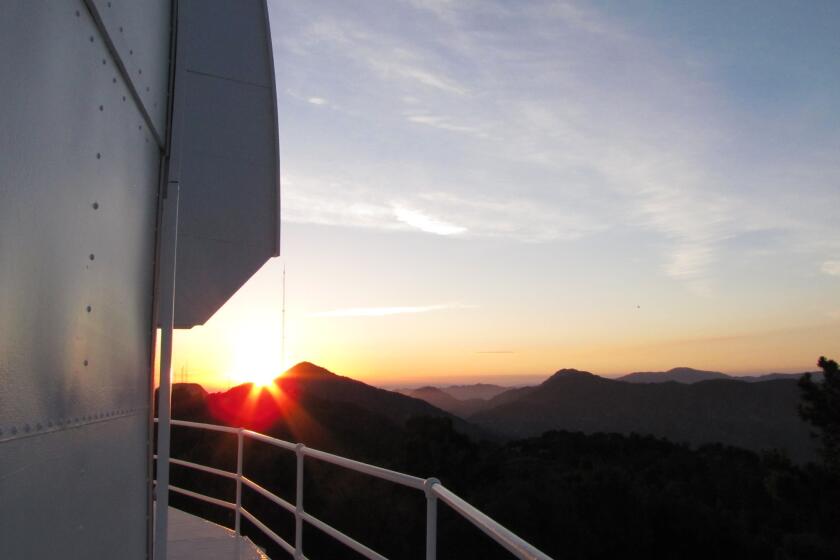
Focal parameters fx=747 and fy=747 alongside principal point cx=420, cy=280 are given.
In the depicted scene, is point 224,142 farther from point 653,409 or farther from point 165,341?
point 653,409

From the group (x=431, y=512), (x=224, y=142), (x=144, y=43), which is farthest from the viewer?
(x=224, y=142)

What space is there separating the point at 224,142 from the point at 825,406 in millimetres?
28847

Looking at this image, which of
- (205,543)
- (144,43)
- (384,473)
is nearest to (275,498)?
(205,543)

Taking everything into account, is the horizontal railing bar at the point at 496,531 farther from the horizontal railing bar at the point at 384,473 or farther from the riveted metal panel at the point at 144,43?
the riveted metal panel at the point at 144,43

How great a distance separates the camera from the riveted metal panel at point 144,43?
2.08 m

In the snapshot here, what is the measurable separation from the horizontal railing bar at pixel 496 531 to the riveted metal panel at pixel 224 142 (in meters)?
1.67

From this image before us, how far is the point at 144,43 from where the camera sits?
101 inches

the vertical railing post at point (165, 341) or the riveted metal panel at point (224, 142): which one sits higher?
the riveted metal panel at point (224, 142)

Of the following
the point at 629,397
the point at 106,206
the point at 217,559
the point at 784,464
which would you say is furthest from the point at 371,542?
the point at 629,397

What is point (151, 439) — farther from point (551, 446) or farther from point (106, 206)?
point (551, 446)

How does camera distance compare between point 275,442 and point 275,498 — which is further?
point 275,498

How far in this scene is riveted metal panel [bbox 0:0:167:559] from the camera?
4.61ft

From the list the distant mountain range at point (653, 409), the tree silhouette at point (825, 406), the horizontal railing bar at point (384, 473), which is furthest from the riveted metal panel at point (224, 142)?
the distant mountain range at point (653, 409)

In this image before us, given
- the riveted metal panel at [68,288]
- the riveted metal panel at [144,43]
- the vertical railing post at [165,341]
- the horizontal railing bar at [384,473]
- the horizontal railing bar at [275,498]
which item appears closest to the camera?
the riveted metal panel at [68,288]
